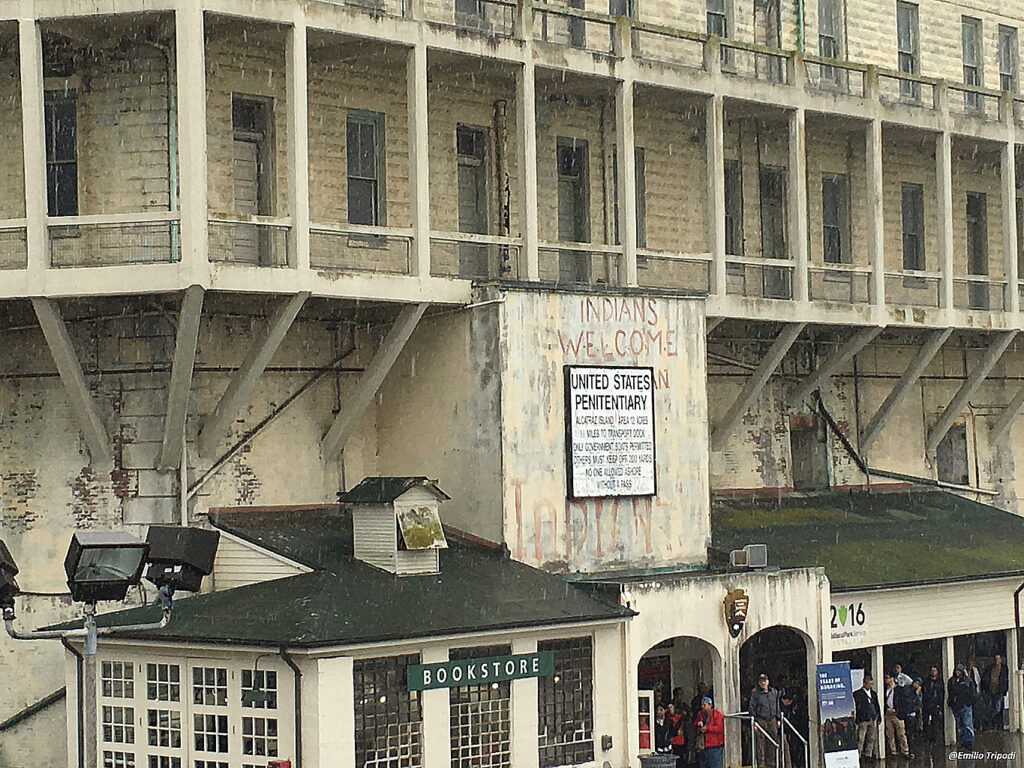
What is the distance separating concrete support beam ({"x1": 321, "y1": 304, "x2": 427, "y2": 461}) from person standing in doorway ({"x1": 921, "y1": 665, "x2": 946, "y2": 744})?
11.3 metres

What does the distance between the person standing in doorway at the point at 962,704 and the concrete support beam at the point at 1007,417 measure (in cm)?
848

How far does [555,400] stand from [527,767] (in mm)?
5530

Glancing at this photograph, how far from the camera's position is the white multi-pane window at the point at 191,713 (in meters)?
21.8

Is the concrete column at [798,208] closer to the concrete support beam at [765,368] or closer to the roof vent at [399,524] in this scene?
the concrete support beam at [765,368]

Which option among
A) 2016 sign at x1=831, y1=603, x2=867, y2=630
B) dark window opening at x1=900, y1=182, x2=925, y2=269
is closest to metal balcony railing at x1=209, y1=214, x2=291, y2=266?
2016 sign at x1=831, y1=603, x2=867, y2=630

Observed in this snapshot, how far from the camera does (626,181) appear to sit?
92.5 ft

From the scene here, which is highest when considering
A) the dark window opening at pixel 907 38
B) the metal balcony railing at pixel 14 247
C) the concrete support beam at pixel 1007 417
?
the dark window opening at pixel 907 38

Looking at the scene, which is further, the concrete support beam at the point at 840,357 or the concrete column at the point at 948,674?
the concrete support beam at the point at 840,357

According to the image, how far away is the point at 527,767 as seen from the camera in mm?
23469

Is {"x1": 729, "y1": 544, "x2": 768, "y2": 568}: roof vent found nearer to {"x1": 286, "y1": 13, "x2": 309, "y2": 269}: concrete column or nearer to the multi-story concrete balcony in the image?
the multi-story concrete balcony

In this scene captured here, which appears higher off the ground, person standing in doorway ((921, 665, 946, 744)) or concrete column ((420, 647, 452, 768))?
concrete column ((420, 647, 452, 768))

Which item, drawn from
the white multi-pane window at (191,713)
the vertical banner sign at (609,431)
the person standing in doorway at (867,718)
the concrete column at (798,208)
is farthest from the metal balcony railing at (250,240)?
the person standing in doorway at (867,718)

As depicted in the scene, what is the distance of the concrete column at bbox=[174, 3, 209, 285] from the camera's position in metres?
22.9

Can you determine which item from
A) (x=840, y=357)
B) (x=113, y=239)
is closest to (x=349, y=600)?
(x=113, y=239)
